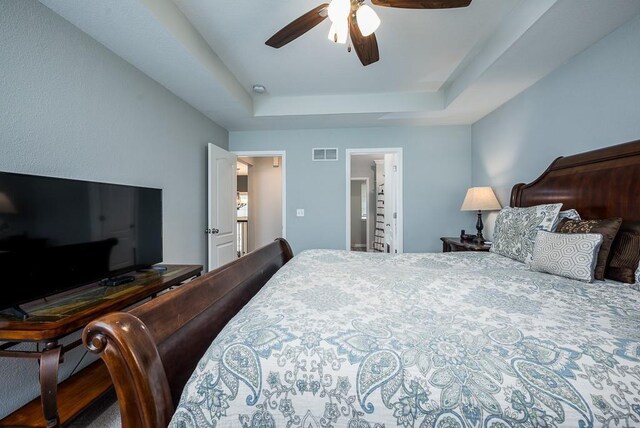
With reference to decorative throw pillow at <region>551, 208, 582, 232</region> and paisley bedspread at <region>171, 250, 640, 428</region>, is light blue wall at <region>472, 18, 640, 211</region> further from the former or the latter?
paisley bedspread at <region>171, 250, 640, 428</region>

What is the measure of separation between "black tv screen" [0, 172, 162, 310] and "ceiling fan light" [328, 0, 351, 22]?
168 centimetres

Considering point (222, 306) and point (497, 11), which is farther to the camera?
point (497, 11)

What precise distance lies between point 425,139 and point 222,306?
3589 millimetres

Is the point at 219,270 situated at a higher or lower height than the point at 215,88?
lower

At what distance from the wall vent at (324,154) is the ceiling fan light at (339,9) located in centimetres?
245

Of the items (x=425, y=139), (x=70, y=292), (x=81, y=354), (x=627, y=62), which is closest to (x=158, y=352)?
(x=70, y=292)

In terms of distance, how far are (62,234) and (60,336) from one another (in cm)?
56

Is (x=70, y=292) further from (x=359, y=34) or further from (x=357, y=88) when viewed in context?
(x=357, y=88)

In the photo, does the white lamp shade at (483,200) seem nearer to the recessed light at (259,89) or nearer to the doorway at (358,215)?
the recessed light at (259,89)

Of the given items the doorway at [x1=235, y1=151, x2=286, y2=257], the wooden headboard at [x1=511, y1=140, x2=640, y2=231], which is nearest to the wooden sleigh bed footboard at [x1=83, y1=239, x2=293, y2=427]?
the wooden headboard at [x1=511, y1=140, x2=640, y2=231]

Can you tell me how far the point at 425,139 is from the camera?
376cm

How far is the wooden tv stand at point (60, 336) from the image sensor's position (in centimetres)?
107

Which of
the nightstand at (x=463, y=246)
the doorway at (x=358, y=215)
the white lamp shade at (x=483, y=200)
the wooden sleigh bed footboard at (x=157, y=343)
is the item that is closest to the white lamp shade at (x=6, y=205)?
the wooden sleigh bed footboard at (x=157, y=343)

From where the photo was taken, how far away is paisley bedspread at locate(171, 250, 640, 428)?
0.60 metres
